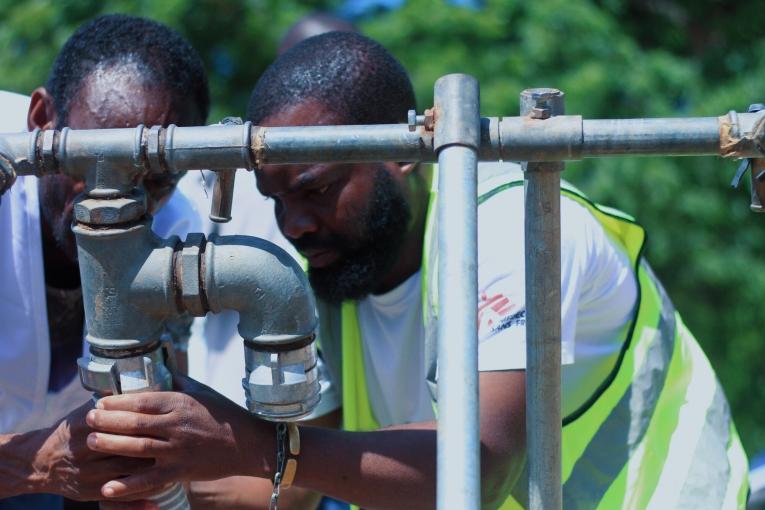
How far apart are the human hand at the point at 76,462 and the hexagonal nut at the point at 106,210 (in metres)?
0.32

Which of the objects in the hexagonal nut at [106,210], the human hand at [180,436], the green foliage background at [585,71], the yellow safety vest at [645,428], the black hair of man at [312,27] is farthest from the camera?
the green foliage background at [585,71]

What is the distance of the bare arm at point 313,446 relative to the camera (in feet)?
5.32

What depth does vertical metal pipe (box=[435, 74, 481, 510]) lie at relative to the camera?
49.1 inches

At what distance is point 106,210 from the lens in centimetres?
150

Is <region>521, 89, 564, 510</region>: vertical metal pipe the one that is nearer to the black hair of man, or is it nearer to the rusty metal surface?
the rusty metal surface

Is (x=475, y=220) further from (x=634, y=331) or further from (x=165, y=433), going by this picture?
(x=634, y=331)

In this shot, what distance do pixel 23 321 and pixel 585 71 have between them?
3442mm

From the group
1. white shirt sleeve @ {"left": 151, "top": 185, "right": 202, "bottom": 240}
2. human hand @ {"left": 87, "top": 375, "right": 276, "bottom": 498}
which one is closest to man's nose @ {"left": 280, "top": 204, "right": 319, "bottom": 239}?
white shirt sleeve @ {"left": 151, "top": 185, "right": 202, "bottom": 240}

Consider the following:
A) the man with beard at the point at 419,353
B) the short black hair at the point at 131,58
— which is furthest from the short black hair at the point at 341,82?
the short black hair at the point at 131,58

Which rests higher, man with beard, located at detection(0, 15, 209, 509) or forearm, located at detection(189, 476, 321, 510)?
man with beard, located at detection(0, 15, 209, 509)

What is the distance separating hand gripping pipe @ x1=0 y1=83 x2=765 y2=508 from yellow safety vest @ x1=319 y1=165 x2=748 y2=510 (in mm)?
645

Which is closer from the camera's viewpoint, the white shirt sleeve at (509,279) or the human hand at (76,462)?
the human hand at (76,462)

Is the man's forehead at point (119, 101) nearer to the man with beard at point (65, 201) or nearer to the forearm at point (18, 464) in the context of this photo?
the man with beard at point (65, 201)

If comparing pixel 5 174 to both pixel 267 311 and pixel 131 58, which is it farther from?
pixel 131 58
